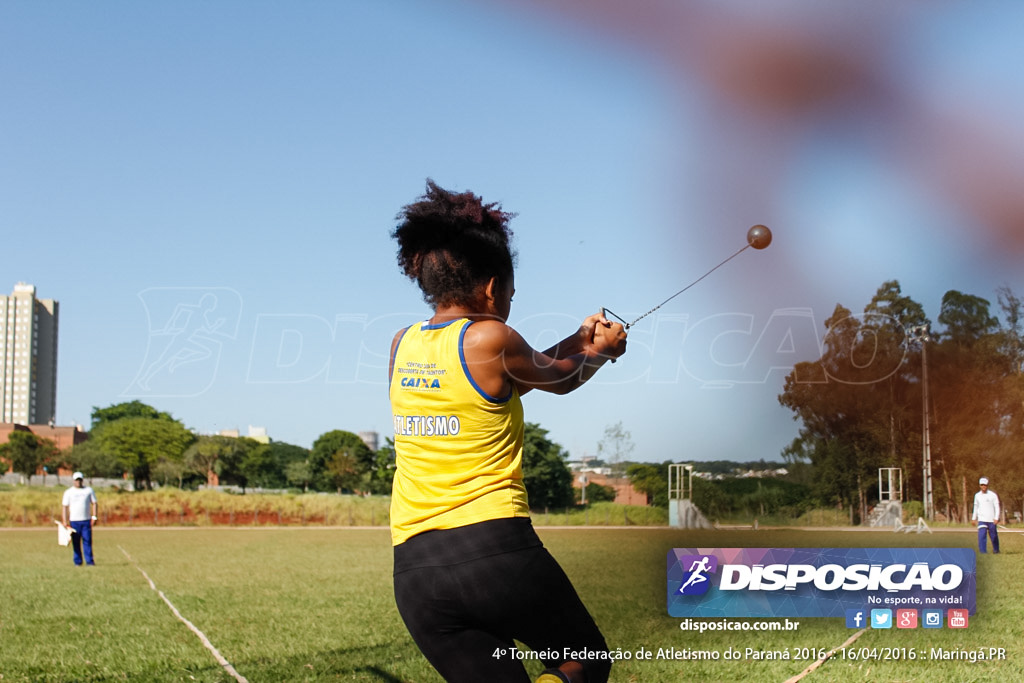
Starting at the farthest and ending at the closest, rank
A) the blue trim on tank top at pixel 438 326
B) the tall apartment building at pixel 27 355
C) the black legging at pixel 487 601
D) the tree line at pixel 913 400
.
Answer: the tall apartment building at pixel 27 355, the tree line at pixel 913 400, the blue trim on tank top at pixel 438 326, the black legging at pixel 487 601

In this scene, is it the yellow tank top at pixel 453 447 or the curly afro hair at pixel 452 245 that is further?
the curly afro hair at pixel 452 245

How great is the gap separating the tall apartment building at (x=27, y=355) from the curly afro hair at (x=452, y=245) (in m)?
150

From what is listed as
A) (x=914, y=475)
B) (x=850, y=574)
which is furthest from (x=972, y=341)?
(x=850, y=574)

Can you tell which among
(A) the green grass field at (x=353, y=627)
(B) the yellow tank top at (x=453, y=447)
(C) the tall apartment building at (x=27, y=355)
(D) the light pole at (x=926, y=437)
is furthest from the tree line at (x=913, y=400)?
(C) the tall apartment building at (x=27, y=355)

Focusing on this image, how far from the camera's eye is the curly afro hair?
9.80ft

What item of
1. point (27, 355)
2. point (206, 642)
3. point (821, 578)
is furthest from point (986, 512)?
point (27, 355)

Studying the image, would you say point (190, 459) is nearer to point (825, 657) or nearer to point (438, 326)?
point (825, 657)

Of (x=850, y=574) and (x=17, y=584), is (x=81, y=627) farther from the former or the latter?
(x=850, y=574)

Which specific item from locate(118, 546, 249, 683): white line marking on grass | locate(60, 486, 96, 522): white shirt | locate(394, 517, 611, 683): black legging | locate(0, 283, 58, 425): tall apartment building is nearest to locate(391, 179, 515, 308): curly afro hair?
locate(394, 517, 611, 683): black legging

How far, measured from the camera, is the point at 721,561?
5363 mm

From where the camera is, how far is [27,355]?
14500cm

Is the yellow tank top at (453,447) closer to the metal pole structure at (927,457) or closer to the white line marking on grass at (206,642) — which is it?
the metal pole structure at (927,457)

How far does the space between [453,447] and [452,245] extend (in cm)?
68

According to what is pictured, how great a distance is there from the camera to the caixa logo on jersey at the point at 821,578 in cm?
506
